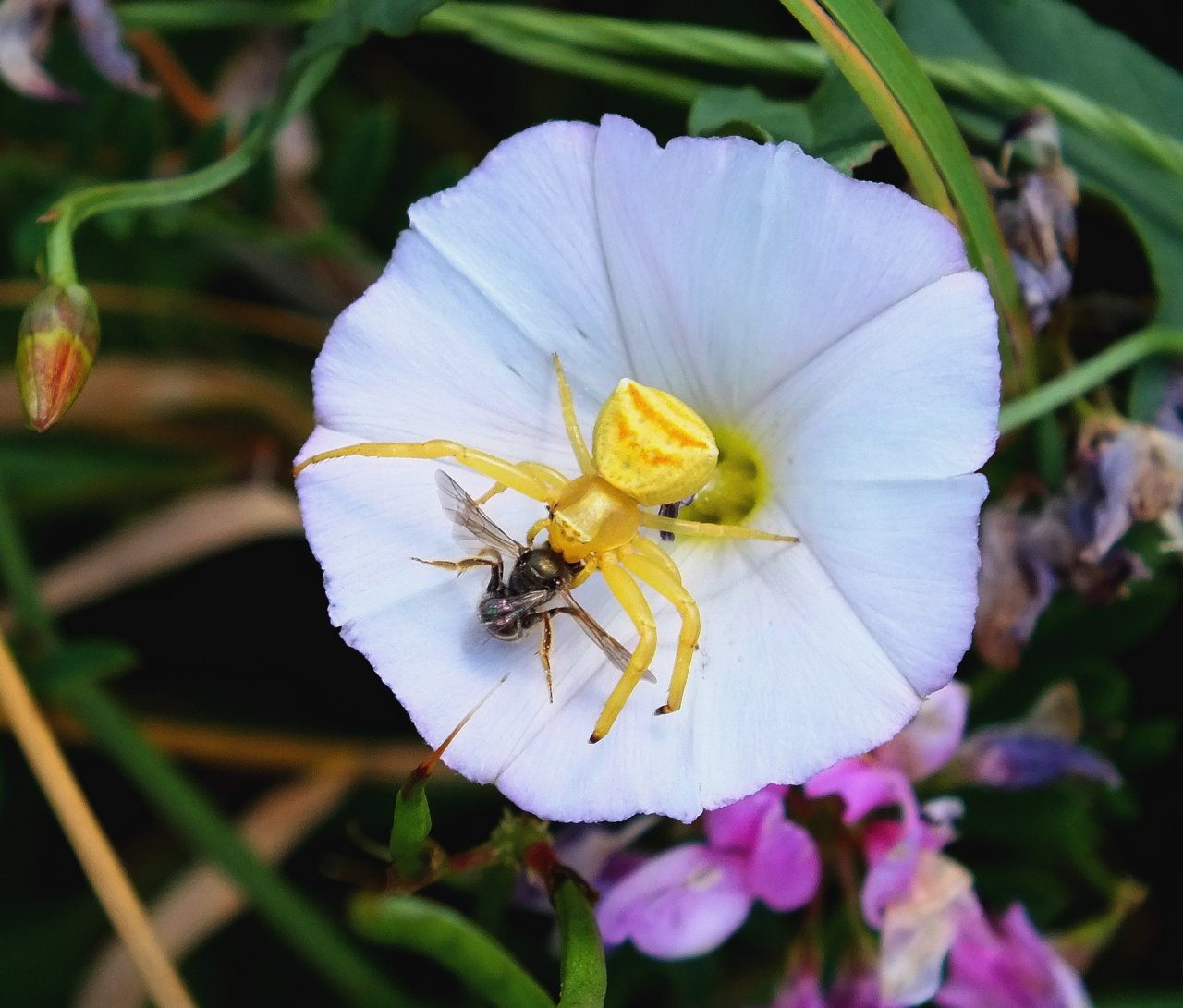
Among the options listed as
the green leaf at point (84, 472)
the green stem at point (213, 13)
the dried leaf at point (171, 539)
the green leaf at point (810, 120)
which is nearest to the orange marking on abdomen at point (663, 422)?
the green leaf at point (810, 120)

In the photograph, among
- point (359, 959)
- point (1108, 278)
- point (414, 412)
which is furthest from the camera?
point (359, 959)

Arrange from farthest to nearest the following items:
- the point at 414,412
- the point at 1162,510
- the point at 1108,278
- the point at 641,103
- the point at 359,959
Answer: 1. the point at 641,103
2. the point at 359,959
3. the point at 1108,278
4. the point at 1162,510
5. the point at 414,412

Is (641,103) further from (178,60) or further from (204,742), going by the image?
(204,742)

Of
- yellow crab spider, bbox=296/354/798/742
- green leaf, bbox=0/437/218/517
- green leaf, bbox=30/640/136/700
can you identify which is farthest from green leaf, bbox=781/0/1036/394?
green leaf, bbox=0/437/218/517

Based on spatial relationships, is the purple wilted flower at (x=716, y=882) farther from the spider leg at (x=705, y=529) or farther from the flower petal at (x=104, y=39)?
the flower petal at (x=104, y=39)

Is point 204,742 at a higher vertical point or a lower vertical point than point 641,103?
lower

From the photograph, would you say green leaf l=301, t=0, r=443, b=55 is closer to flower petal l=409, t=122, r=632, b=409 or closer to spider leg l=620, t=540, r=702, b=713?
flower petal l=409, t=122, r=632, b=409

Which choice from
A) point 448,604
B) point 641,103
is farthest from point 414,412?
point 641,103
